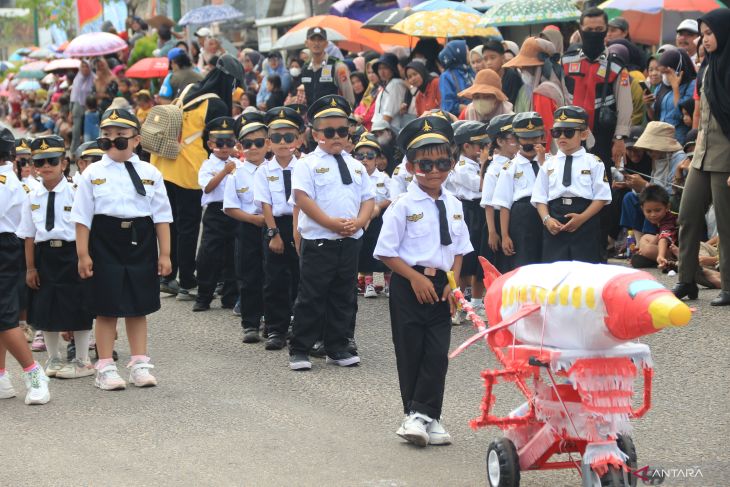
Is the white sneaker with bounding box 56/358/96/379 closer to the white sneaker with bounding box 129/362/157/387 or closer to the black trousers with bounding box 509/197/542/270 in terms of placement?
the white sneaker with bounding box 129/362/157/387

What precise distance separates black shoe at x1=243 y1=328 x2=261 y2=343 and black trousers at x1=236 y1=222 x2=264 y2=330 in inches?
2.0

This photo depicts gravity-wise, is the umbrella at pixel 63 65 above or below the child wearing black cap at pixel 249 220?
below

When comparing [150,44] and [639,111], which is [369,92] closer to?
[639,111]

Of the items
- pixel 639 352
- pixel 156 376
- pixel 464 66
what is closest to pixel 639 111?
pixel 464 66

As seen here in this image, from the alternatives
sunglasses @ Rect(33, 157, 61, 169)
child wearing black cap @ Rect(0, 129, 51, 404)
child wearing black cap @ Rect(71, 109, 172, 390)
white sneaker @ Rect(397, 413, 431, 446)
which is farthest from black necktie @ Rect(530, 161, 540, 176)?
child wearing black cap @ Rect(0, 129, 51, 404)

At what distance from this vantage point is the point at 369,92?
16.3 meters

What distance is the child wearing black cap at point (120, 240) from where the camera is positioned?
8.55 metres

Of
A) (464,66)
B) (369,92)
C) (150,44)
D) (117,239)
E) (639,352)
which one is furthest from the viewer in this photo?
(150,44)

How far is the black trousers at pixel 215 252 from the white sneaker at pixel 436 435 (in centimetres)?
504

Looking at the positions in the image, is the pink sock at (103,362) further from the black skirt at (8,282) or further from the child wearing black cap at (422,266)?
the child wearing black cap at (422,266)

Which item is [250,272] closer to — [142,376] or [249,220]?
[249,220]

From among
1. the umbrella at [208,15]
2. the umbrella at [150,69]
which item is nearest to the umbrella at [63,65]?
the umbrella at [208,15]

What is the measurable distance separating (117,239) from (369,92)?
8.14m

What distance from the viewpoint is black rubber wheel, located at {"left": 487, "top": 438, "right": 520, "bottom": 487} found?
5.73m
